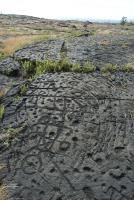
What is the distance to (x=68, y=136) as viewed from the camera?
30.3 feet

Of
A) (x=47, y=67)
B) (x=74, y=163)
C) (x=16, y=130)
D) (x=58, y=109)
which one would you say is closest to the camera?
(x=74, y=163)

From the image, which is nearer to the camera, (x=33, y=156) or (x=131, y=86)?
(x=33, y=156)

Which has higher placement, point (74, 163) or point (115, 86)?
point (115, 86)

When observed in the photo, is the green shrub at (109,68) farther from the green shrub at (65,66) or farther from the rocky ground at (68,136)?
the green shrub at (65,66)

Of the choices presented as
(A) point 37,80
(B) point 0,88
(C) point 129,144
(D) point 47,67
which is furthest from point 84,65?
(C) point 129,144

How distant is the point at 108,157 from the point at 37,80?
4.91 m

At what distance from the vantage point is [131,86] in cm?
1234

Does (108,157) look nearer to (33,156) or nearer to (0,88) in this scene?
(33,156)

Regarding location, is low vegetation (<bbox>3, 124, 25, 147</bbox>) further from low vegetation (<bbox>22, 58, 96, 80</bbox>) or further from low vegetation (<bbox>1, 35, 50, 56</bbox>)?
low vegetation (<bbox>1, 35, 50, 56</bbox>)

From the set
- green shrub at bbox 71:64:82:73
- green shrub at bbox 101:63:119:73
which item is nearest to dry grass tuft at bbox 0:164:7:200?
green shrub at bbox 71:64:82:73

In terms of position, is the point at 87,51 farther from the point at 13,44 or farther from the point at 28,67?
the point at 13,44

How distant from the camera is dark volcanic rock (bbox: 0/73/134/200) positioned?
764 cm

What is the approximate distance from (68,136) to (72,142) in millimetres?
288

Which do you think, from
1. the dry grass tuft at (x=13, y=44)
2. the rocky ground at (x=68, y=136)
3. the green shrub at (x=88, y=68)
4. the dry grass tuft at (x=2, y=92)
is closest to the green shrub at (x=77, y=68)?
the green shrub at (x=88, y=68)
